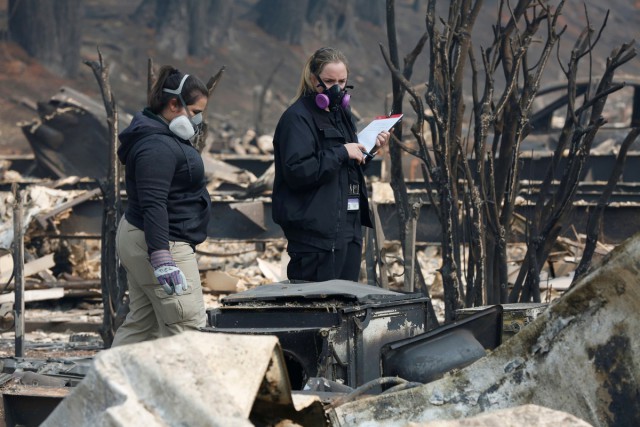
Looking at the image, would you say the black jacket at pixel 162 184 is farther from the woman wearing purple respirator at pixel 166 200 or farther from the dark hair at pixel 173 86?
the dark hair at pixel 173 86

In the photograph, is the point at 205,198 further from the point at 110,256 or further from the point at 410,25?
the point at 410,25

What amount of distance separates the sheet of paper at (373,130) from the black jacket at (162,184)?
0.87 metres

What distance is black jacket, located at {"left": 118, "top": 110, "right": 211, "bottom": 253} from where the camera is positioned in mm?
4766

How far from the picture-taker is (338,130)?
18.1 feet

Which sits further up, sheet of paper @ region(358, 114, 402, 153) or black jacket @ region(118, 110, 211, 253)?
sheet of paper @ region(358, 114, 402, 153)

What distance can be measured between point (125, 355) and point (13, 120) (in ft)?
86.0

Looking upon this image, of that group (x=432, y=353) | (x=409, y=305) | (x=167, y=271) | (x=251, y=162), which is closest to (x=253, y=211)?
(x=251, y=162)

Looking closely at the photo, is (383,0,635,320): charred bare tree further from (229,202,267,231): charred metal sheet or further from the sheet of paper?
(229,202,267,231): charred metal sheet

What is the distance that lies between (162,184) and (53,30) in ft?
94.1

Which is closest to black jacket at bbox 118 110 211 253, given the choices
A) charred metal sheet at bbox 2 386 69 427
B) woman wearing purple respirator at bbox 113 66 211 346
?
woman wearing purple respirator at bbox 113 66 211 346

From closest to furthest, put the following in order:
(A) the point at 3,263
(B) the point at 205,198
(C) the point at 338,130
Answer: (B) the point at 205,198, (C) the point at 338,130, (A) the point at 3,263

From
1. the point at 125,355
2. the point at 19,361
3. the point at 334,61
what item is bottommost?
the point at 19,361

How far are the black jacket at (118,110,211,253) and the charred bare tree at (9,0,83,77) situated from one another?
92.0 feet

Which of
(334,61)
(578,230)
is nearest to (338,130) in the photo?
(334,61)
